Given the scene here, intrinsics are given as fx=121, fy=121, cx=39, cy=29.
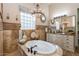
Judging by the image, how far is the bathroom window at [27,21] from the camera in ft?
5.90

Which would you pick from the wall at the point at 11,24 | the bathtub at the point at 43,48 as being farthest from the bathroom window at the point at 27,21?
the bathtub at the point at 43,48

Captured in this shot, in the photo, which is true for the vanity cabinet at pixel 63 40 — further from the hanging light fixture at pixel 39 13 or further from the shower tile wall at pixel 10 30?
the shower tile wall at pixel 10 30

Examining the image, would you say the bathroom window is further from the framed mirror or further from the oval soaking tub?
the oval soaking tub

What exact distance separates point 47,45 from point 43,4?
0.62 m

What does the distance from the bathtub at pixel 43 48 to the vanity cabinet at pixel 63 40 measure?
0.21 feet

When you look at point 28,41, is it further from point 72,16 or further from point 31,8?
point 72,16

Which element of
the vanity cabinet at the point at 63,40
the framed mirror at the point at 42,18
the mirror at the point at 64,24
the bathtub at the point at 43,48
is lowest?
the bathtub at the point at 43,48

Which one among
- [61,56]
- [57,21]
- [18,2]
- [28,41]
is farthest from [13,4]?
[61,56]

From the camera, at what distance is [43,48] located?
→ 1808 mm

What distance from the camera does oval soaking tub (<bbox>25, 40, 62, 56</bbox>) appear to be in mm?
1778

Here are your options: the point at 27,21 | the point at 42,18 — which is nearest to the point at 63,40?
the point at 42,18

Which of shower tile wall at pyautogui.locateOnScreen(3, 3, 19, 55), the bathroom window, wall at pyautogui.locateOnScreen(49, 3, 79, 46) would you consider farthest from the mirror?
shower tile wall at pyautogui.locateOnScreen(3, 3, 19, 55)

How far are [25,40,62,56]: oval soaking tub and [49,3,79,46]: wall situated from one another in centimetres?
37

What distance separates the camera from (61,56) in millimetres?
1798
